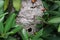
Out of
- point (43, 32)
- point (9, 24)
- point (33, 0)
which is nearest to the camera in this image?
point (9, 24)

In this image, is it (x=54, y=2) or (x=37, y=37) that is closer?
(x=37, y=37)

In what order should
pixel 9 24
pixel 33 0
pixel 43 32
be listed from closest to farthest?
pixel 9 24 < pixel 43 32 < pixel 33 0

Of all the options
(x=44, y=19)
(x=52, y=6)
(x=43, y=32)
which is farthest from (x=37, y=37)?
(x=52, y=6)

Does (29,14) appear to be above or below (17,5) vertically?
below

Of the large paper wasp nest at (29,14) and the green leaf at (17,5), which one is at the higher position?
the green leaf at (17,5)

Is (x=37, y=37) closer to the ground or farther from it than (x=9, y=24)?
closer to the ground

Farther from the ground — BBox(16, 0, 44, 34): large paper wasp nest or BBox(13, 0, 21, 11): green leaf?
BBox(13, 0, 21, 11): green leaf

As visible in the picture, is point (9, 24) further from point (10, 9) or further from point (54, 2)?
point (54, 2)

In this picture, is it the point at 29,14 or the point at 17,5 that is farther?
the point at 29,14
